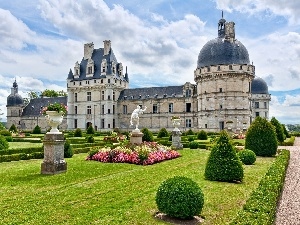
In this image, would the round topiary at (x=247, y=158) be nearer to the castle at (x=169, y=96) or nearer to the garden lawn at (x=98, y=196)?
the garden lawn at (x=98, y=196)

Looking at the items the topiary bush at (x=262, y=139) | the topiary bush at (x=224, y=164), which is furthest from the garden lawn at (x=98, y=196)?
the topiary bush at (x=262, y=139)

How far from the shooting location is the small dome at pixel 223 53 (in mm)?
51156

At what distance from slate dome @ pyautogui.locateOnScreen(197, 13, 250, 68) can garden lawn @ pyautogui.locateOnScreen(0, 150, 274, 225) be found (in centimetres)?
3921

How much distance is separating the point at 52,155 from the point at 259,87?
63.5 metres

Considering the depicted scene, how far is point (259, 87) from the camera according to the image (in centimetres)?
6969

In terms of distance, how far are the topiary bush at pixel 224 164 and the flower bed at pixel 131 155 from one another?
5180mm

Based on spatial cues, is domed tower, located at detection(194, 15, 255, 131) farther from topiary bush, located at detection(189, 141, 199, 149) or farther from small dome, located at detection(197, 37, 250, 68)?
topiary bush, located at detection(189, 141, 199, 149)

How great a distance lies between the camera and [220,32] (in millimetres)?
57156

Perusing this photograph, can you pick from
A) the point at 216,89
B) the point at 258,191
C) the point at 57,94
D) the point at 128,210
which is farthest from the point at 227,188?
the point at 57,94

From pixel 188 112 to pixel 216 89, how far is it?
8656mm

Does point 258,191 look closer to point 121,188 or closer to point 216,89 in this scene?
point 121,188

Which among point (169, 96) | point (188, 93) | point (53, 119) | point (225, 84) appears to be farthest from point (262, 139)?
point (169, 96)

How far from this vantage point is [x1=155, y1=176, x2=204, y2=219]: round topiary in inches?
285

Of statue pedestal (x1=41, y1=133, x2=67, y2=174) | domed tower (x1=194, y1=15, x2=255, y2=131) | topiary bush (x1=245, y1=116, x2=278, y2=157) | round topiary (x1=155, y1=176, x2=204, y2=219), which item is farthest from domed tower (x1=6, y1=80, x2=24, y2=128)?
round topiary (x1=155, y1=176, x2=204, y2=219)
